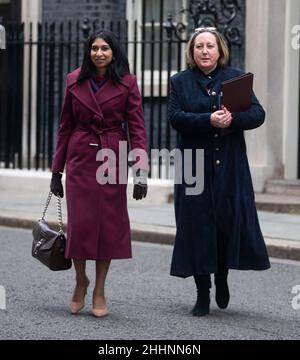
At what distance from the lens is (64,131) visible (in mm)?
6930

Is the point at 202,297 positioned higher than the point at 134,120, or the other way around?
the point at 134,120

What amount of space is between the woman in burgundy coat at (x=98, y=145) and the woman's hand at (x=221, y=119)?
1.55 ft

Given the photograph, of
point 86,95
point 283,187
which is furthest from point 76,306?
point 283,187

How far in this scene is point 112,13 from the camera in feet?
51.3

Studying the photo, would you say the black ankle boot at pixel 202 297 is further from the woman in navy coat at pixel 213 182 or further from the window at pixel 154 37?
the window at pixel 154 37

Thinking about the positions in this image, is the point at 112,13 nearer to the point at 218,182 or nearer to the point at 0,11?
the point at 0,11

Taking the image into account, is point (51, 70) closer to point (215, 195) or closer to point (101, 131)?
point (101, 131)

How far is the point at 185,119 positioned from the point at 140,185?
0.49 meters

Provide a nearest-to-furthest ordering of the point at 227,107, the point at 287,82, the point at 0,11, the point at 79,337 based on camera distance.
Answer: the point at 79,337
the point at 227,107
the point at 287,82
the point at 0,11

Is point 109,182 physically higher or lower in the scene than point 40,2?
lower

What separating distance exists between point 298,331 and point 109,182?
148cm

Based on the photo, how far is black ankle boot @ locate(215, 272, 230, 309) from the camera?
6.98m

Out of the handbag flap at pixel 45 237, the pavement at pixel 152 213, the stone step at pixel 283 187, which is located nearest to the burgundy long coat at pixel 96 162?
the handbag flap at pixel 45 237
